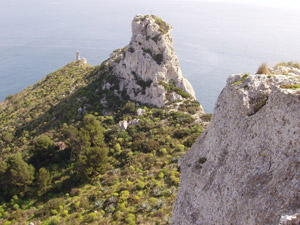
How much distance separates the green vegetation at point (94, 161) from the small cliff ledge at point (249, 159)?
9.41 metres

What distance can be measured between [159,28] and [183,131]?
32382 mm

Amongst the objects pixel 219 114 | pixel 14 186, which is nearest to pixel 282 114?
pixel 219 114

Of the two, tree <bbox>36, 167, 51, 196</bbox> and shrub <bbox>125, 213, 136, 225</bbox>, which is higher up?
shrub <bbox>125, 213, 136, 225</bbox>

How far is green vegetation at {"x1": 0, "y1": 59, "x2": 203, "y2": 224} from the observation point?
85.7 ft

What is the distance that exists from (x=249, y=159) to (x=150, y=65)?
46644 millimetres

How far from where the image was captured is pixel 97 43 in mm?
191750

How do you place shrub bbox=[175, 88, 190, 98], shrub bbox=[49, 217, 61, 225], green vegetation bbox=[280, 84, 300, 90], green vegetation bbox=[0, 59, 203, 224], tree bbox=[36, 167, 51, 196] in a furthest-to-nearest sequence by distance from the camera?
1. shrub bbox=[175, 88, 190, 98]
2. tree bbox=[36, 167, 51, 196]
3. green vegetation bbox=[0, 59, 203, 224]
4. shrub bbox=[49, 217, 61, 225]
5. green vegetation bbox=[280, 84, 300, 90]

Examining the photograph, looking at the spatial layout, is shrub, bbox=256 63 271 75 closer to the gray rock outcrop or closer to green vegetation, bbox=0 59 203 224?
green vegetation, bbox=0 59 203 224

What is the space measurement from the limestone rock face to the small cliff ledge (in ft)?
125

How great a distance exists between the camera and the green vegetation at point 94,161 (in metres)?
26.1

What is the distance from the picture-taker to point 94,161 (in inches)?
1272

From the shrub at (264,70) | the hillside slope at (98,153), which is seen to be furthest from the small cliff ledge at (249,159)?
the hillside slope at (98,153)

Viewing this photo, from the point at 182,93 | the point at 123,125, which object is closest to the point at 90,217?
the point at 123,125

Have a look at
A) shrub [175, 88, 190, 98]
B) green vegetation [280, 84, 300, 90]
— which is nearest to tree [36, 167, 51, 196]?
green vegetation [280, 84, 300, 90]
